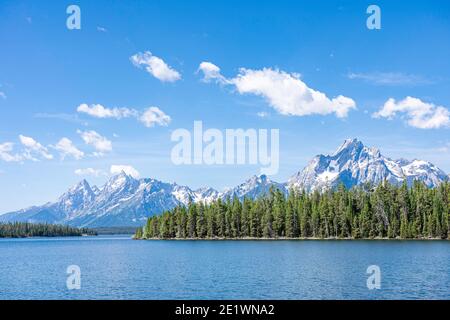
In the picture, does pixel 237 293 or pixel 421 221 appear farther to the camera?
pixel 421 221

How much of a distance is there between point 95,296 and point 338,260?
46.6 metres

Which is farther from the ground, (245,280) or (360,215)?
(360,215)

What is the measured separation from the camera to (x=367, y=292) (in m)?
50.5

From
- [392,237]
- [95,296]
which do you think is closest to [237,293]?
[95,296]

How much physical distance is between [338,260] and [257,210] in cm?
11174

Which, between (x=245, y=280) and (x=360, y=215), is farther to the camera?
(x=360, y=215)

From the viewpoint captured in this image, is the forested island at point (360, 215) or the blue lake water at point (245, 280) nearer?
the blue lake water at point (245, 280)

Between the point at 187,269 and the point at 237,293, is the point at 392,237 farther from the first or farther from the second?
the point at 237,293

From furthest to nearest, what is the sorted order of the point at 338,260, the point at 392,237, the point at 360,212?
the point at 360,212 → the point at 392,237 → the point at 338,260

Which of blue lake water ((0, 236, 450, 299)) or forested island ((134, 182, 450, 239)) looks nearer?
blue lake water ((0, 236, 450, 299))
